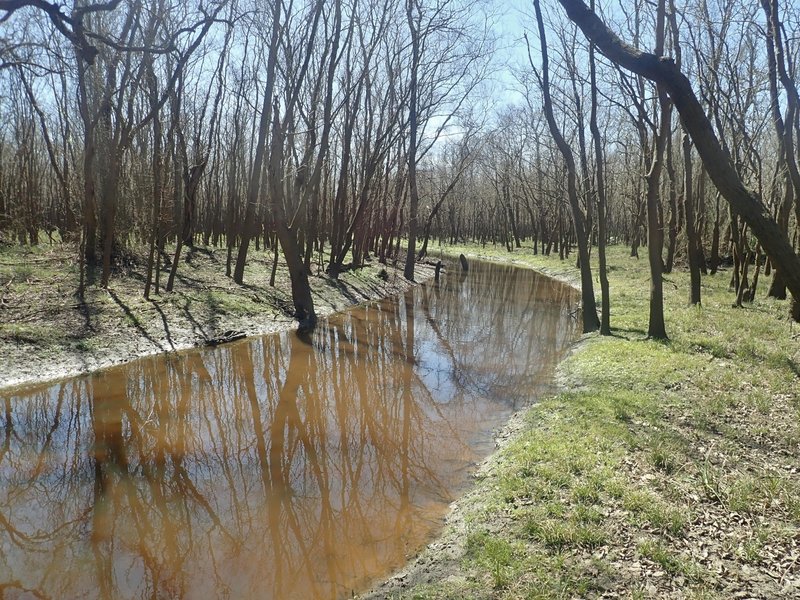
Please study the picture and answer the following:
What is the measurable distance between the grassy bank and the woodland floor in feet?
28.3

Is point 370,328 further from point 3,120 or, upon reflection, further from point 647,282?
point 3,120

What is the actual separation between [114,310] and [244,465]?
310 inches

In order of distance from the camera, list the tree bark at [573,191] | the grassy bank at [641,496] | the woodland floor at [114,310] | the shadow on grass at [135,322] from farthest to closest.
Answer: the tree bark at [573,191], the shadow on grass at [135,322], the woodland floor at [114,310], the grassy bank at [641,496]

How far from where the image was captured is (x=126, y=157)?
17781 mm

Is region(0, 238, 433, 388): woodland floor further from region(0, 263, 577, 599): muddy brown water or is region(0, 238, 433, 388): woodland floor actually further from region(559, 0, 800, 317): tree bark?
region(559, 0, 800, 317): tree bark

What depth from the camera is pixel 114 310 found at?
503 inches

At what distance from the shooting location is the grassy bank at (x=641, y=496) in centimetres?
407

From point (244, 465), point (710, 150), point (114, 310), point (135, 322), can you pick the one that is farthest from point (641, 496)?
point (114, 310)

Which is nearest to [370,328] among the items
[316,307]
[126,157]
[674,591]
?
[316,307]

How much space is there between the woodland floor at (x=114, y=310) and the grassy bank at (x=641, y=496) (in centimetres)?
861

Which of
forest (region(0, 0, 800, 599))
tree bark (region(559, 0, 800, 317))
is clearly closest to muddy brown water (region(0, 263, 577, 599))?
forest (region(0, 0, 800, 599))

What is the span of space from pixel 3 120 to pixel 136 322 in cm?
1911

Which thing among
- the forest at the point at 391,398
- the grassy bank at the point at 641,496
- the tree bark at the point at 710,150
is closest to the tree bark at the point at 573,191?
the forest at the point at 391,398

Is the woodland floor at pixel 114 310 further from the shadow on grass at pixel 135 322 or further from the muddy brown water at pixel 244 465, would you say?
the muddy brown water at pixel 244 465
